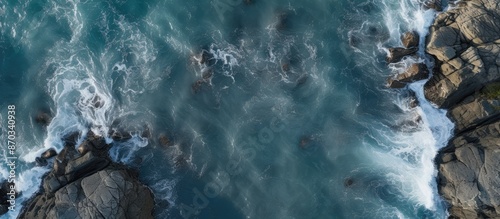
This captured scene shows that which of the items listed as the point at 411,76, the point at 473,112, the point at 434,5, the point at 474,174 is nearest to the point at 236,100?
the point at 411,76

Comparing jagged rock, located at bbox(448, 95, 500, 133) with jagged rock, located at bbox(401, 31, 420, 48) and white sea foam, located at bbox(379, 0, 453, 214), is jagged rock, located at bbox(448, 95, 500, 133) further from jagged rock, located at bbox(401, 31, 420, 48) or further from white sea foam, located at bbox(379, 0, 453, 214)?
jagged rock, located at bbox(401, 31, 420, 48)

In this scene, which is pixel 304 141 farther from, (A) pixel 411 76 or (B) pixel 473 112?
(B) pixel 473 112

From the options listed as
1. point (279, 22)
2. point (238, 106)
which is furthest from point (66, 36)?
point (279, 22)

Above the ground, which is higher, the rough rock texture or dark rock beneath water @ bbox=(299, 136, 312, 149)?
dark rock beneath water @ bbox=(299, 136, 312, 149)

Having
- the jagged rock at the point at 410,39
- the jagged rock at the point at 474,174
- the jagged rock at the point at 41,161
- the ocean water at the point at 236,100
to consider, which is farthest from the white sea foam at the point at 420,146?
the jagged rock at the point at 41,161

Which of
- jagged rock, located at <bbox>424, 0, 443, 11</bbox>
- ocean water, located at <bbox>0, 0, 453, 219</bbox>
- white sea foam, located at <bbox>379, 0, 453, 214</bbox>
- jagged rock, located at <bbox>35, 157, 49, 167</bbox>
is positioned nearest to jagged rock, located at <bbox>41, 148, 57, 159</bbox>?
jagged rock, located at <bbox>35, 157, 49, 167</bbox>
